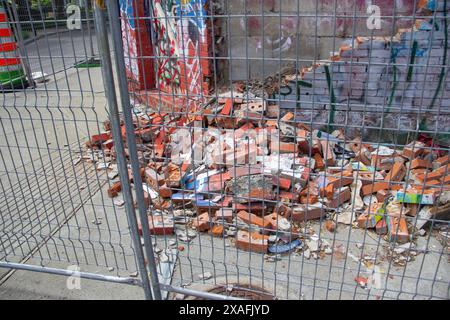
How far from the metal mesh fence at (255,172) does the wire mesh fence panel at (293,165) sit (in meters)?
0.02

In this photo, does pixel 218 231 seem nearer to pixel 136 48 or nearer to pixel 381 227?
pixel 381 227

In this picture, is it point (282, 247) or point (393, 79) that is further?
point (393, 79)

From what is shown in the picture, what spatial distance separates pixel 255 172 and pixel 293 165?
1331 mm

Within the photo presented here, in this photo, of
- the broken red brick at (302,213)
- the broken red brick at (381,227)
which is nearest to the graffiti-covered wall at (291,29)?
the broken red brick at (302,213)

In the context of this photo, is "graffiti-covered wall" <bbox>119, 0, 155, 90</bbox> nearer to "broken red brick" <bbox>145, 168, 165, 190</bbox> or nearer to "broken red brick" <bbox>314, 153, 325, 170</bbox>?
"broken red brick" <bbox>145, 168, 165, 190</bbox>

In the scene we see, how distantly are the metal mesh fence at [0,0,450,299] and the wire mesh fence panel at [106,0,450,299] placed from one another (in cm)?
2

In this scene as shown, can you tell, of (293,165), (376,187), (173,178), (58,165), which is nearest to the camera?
(293,165)

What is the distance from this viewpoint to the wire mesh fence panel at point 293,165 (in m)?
2.02

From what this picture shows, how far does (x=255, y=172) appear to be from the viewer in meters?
3.41

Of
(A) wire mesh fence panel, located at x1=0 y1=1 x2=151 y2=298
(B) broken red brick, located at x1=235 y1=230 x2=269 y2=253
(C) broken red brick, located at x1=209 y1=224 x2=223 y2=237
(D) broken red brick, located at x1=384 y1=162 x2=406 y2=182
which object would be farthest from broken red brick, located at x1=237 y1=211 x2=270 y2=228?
(D) broken red brick, located at x1=384 y1=162 x2=406 y2=182

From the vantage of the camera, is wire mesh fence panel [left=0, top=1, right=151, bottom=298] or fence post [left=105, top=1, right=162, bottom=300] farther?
wire mesh fence panel [left=0, top=1, right=151, bottom=298]

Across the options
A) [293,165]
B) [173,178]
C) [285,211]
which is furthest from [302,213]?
[173,178]

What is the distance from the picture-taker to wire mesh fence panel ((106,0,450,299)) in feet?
6.62

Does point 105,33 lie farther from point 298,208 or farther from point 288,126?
point 288,126
